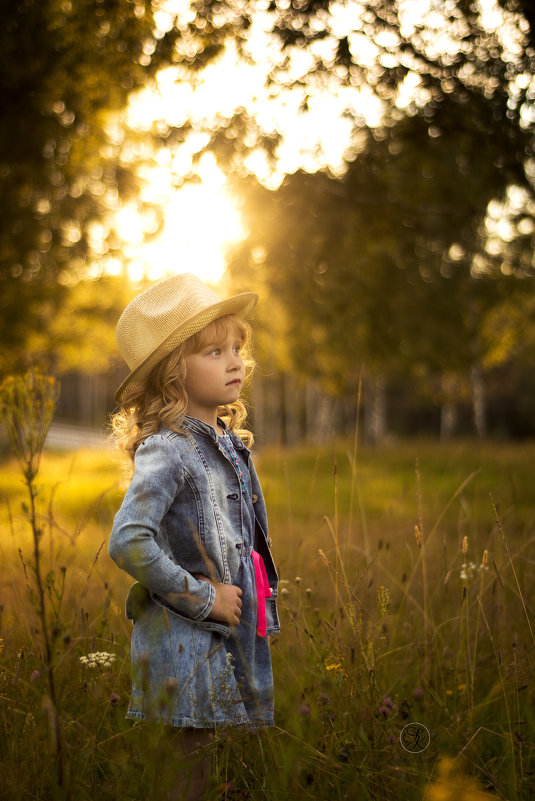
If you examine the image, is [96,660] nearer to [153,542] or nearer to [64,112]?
[153,542]

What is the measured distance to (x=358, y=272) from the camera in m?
5.77

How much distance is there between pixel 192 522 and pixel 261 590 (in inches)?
16.4

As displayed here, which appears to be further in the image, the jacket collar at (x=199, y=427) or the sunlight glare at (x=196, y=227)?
the sunlight glare at (x=196, y=227)

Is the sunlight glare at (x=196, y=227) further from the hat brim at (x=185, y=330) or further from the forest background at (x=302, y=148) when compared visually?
the hat brim at (x=185, y=330)

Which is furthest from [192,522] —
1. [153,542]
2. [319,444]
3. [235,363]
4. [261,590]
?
[319,444]

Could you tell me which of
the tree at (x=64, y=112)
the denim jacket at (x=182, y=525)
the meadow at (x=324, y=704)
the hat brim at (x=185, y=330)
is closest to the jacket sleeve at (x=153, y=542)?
the denim jacket at (x=182, y=525)

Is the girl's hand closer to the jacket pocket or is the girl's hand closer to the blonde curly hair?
the jacket pocket

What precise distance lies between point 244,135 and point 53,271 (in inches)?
316

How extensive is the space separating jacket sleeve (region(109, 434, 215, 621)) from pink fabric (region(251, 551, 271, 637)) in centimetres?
26

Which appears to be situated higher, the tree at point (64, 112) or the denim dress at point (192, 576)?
the tree at point (64, 112)

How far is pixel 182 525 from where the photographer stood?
6.12 ft

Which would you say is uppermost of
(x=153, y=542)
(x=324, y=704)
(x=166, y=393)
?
(x=166, y=393)

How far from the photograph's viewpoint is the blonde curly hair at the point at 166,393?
1954 mm

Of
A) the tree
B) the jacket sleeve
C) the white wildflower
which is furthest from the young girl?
the tree
